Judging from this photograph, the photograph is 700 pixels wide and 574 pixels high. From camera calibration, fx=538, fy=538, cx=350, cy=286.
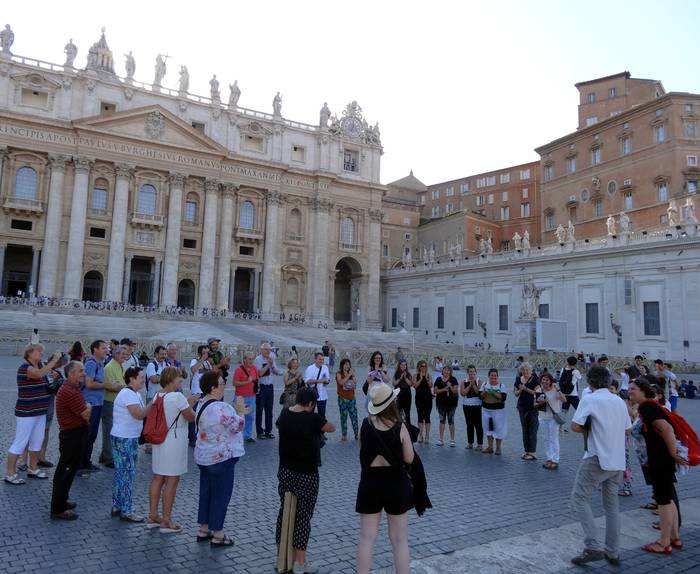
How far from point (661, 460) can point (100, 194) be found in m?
46.5

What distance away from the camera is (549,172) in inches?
2087

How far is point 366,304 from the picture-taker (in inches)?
2076

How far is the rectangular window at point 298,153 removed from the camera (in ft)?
172

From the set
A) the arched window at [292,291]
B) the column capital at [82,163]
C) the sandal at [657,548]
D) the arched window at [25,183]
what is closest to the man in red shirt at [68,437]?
the sandal at [657,548]

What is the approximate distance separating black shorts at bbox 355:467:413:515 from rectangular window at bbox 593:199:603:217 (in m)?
48.3

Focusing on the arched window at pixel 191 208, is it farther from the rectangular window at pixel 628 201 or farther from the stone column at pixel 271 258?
the rectangular window at pixel 628 201

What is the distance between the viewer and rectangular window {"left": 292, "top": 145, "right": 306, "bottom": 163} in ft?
172

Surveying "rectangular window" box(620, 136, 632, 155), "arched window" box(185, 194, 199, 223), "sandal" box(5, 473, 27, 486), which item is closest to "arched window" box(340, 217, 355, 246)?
"arched window" box(185, 194, 199, 223)

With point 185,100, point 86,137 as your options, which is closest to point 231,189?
point 185,100

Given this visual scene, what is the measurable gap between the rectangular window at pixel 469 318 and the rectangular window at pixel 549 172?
714 inches

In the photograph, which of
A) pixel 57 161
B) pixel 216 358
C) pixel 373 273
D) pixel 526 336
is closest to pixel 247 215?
pixel 373 273

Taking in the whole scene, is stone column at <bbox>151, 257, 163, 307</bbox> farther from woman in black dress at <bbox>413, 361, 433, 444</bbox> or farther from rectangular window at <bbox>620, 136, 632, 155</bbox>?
rectangular window at <bbox>620, 136, 632, 155</bbox>

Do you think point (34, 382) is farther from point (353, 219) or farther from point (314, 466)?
point (353, 219)

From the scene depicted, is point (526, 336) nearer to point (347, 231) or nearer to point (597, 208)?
point (597, 208)
